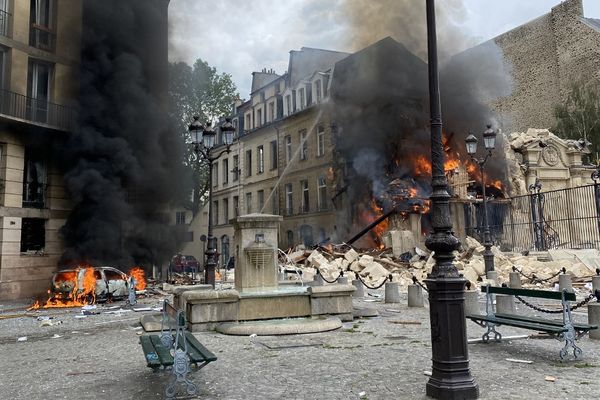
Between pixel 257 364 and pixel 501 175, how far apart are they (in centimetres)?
2511

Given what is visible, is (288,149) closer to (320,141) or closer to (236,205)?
(320,141)

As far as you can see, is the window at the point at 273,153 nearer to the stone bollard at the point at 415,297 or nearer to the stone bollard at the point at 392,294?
the stone bollard at the point at 392,294

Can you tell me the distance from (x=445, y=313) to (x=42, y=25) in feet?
68.6

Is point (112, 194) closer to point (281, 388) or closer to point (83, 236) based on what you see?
point (83, 236)

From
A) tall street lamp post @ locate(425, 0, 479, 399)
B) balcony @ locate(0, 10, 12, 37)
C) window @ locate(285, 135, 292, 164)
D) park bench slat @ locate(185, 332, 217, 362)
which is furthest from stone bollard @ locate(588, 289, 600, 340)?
window @ locate(285, 135, 292, 164)

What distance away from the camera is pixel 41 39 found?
19.6m

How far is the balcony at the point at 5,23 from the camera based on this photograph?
17.9 meters

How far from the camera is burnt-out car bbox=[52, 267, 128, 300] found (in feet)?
49.5

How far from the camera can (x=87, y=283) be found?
15188mm

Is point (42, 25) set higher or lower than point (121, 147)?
higher

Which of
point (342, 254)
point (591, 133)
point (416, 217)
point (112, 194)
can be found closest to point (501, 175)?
point (416, 217)

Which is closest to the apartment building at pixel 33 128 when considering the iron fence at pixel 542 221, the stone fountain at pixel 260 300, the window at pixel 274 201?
the stone fountain at pixel 260 300

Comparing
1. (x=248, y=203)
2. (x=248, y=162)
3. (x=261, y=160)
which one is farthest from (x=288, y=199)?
(x=248, y=162)

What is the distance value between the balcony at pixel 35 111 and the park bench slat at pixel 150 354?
14.7m
